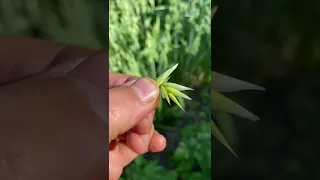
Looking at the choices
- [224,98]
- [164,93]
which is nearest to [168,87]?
[164,93]

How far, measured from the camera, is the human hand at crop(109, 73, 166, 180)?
815mm

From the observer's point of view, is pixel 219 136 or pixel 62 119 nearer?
pixel 62 119

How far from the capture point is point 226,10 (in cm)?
86

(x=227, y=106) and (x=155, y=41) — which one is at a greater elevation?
(x=155, y=41)

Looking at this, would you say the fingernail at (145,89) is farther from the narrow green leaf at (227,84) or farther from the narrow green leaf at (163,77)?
the narrow green leaf at (227,84)

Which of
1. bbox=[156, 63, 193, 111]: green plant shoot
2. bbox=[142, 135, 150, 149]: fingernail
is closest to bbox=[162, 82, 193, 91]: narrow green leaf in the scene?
bbox=[156, 63, 193, 111]: green plant shoot

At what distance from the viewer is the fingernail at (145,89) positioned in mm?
823

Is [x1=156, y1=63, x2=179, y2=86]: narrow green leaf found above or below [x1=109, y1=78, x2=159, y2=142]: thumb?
above

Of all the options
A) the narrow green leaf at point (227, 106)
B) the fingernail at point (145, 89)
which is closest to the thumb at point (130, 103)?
the fingernail at point (145, 89)

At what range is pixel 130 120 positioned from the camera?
83cm

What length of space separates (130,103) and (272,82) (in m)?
0.28

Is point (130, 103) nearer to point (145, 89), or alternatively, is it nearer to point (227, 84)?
point (145, 89)

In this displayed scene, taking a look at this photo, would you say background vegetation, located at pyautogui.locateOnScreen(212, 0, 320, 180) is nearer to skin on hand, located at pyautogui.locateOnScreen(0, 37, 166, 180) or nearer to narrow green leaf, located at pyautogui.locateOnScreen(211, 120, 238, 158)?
narrow green leaf, located at pyautogui.locateOnScreen(211, 120, 238, 158)

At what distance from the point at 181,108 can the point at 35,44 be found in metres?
0.29
